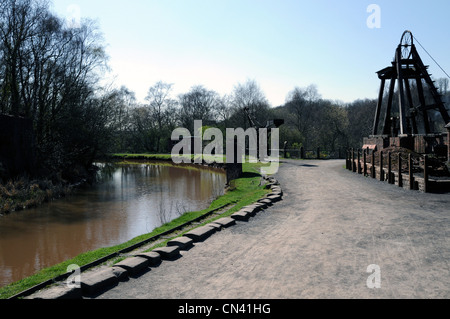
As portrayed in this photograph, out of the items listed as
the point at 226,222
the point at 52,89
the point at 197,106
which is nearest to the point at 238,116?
the point at 197,106

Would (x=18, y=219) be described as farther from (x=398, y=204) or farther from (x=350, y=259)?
(x=398, y=204)

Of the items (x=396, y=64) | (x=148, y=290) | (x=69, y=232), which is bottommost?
(x=69, y=232)

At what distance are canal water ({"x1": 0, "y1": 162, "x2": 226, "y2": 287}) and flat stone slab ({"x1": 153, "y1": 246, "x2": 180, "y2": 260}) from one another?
346 centimetres

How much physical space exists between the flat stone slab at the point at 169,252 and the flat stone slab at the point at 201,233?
853 mm

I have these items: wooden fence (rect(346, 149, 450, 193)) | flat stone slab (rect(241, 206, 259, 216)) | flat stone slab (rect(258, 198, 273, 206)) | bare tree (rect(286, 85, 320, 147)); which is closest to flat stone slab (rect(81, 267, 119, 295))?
flat stone slab (rect(241, 206, 259, 216))

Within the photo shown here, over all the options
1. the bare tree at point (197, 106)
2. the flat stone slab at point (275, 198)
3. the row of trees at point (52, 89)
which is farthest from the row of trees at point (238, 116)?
the flat stone slab at point (275, 198)

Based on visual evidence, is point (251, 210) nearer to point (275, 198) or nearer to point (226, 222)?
point (226, 222)

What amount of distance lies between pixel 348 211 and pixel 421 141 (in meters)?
11.8

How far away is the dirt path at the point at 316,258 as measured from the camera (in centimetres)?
458

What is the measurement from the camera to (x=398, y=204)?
10.4 m

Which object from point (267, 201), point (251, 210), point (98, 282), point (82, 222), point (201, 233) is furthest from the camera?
point (82, 222)

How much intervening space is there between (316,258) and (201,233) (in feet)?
8.14

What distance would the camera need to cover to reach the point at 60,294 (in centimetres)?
442
